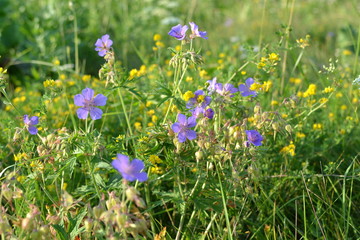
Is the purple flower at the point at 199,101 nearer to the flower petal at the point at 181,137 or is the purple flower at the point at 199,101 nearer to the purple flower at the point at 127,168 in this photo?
the flower petal at the point at 181,137

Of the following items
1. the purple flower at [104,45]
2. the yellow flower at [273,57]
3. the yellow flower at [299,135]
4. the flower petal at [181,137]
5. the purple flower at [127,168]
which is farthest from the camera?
the yellow flower at [299,135]

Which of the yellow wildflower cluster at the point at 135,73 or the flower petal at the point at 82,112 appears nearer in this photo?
the flower petal at the point at 82,112

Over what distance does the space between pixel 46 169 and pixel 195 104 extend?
0.57m

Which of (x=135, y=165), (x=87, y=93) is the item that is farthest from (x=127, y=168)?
(x=87, y=93)

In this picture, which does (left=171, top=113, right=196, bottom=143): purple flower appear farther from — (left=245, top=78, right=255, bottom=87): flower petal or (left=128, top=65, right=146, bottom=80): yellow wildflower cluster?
(left=128, top=65, right=146, bottom=80): yellow wildflower cluster

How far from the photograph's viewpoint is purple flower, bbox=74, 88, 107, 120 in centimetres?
159

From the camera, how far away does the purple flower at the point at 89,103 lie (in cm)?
159

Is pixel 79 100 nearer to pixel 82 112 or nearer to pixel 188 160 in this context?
pixel 82 112

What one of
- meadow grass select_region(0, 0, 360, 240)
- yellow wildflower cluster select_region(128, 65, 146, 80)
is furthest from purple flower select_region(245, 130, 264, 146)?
yellow wildflower cluster select_region(128, 65, 146, 80)

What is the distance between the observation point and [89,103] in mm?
1611

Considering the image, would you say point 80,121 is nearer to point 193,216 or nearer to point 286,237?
point 193,216

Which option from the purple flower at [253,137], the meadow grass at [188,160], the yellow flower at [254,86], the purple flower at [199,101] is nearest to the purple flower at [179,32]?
the meadow grass at [188,160]

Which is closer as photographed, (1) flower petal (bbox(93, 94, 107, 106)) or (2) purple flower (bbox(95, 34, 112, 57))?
(1) flower petal (bbox(93, 94, 107, 106))

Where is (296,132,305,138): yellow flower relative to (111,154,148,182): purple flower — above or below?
below
